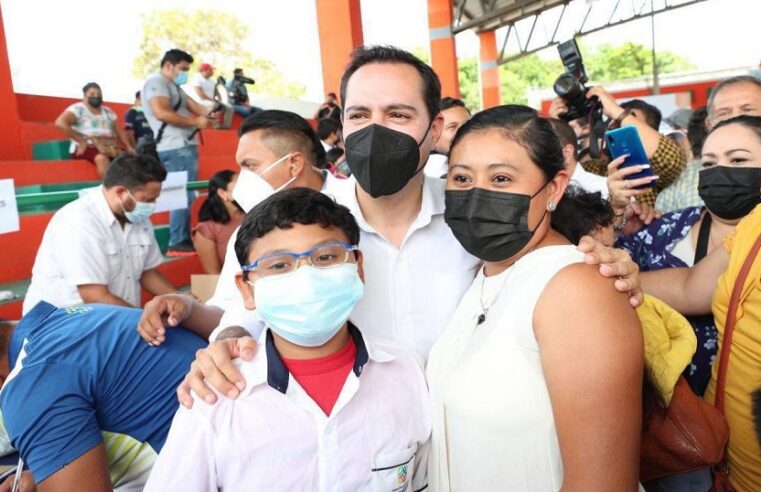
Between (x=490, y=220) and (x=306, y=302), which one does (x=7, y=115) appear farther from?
(x=490, y=220)

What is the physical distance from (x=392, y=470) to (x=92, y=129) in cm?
654

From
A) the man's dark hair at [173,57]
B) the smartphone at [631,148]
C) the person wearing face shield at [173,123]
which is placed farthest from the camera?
the man's dark hair at [173,57]

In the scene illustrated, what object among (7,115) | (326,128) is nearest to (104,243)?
(326,128)

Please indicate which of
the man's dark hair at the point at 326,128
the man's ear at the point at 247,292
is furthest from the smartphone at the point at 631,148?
the man's dark hair at the point at 326,128

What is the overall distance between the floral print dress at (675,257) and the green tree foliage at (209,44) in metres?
31.6

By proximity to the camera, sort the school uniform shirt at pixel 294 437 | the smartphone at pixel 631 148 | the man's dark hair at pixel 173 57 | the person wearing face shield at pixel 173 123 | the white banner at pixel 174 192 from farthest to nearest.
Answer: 1. the man's dark hair at pixel 173 57
2. the person wearing face shield at pixel 173 123
3. the white banner at pixel 174 192
4. the smartphone at pixel 631 148
5. the school uniform shirt at pixel 294 437

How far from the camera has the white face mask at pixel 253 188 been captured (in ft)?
7.58

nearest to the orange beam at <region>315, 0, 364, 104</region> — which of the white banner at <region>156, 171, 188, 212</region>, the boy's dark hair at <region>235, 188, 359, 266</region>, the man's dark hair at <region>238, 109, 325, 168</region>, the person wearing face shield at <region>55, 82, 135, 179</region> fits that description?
the person wearing face shield at <region>55, 82, 135, 179</region>

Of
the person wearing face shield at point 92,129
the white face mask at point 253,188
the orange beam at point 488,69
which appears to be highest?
the orange beam at point 488,69

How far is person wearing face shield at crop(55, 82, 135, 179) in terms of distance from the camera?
6.45 metres

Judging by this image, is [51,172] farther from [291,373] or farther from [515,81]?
[515,81]

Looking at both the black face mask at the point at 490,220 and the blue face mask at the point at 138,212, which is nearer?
the black face mask at the point at 490,220

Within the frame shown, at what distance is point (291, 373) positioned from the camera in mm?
1370

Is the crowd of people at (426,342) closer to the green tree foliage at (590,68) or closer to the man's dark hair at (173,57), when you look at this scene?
the man's dark hair at (173,57)
